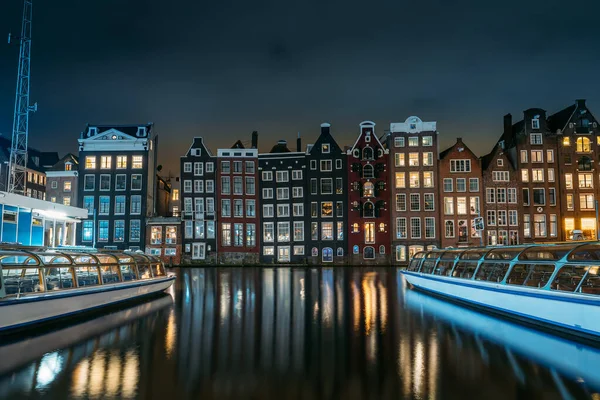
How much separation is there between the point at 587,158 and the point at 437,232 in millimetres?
22017

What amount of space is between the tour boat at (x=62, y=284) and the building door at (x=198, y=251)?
38.0 meters

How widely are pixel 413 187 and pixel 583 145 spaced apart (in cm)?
2308

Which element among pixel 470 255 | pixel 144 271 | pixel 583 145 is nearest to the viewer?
pixel 144 271

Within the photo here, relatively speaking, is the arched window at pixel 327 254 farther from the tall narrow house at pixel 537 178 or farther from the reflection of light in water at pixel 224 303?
the reflection of light in water at pixel 224 303

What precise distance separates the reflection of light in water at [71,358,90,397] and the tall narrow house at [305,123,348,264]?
1974 inches

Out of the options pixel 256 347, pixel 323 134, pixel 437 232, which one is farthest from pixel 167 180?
pixel 256 347

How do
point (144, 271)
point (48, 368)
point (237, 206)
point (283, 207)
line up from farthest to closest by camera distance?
1. point (237, 206)
2. point (283, 207)
3. point (144, 271)
4. point (48, 368)

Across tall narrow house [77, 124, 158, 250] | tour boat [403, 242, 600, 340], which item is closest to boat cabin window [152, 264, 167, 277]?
tour boat [403, 242, 600, 340]

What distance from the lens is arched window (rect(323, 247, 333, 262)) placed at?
59.9 metres

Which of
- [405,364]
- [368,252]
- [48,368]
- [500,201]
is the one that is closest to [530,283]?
[405,364]

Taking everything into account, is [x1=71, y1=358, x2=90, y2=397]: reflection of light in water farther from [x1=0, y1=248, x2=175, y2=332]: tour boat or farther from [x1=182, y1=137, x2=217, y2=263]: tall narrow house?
[x1=182, y1=137, x2=217, y2=263]: tall narrow house

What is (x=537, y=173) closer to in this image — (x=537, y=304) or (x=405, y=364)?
(x=537, y=304)

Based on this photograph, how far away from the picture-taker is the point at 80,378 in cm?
916

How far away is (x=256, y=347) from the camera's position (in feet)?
39.0
